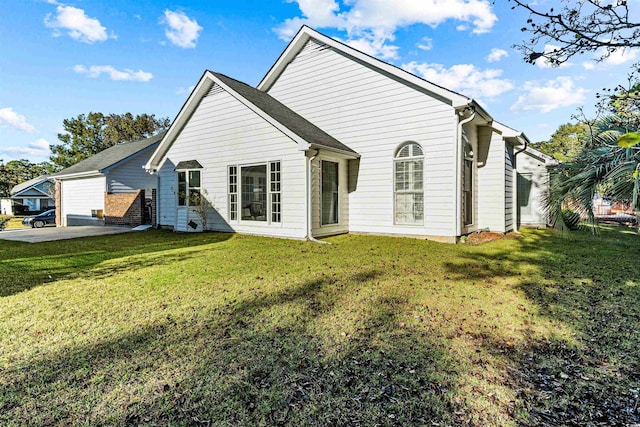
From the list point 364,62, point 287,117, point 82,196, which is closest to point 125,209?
point 82,196

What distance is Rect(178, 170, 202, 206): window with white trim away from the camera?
11.8 meters

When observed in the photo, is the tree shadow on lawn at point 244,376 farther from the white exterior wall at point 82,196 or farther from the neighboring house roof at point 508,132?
the white exterior wall at point 82,196

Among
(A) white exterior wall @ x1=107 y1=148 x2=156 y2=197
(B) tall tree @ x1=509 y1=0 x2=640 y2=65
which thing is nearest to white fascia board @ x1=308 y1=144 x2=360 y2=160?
(B) tall tree @ x1=509 y1=0 x2=640 y2=65

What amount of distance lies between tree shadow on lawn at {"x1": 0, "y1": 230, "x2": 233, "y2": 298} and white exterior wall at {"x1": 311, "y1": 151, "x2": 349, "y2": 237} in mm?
2980

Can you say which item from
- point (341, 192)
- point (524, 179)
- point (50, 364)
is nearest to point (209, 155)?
point (341, 192)

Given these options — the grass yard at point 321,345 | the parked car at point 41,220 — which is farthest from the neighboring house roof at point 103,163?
the grass yard at point 321,345

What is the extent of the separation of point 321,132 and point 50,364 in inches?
379

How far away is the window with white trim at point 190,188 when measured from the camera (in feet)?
38.8

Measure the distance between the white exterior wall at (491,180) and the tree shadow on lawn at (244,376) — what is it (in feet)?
27.6

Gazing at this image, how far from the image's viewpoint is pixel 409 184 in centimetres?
974

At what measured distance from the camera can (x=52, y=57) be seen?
529 inches

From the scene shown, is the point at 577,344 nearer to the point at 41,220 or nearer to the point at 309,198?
the point at 309,198

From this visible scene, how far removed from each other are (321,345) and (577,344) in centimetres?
245

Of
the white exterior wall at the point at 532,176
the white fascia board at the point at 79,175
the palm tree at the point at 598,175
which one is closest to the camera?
the palm tree at the point at 598,175
